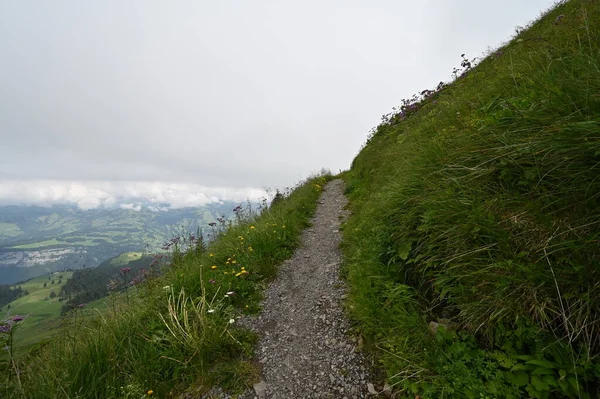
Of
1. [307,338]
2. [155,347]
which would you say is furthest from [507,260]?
[155,347]

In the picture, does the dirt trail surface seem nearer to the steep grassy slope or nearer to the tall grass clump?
the tall grass clump

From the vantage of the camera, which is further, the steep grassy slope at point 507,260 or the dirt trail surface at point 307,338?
the dirt trail surface at point 307,338

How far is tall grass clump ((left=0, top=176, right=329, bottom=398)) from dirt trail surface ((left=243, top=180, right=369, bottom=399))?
29cm

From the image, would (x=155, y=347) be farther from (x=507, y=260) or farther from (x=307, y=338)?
(x=507, y=260)

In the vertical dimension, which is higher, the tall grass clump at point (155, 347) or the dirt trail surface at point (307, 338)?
the tall grass clump at point (155, 347)

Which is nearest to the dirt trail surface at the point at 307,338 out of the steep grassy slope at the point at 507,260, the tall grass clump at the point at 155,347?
the tall grass clump at the point at 155,347

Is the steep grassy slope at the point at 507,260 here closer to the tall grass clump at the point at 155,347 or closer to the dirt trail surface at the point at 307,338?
the dirt trail surface at the point at 307,338

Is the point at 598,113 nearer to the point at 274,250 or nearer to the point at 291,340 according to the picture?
the point at 291,340

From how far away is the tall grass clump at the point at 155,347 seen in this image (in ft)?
10.6

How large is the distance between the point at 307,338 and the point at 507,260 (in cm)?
285

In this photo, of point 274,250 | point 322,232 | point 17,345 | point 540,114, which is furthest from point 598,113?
point 17,345

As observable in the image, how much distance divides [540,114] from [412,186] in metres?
1.81

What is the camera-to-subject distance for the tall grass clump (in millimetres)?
3230

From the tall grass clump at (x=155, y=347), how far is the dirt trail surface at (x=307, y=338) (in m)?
0.29
